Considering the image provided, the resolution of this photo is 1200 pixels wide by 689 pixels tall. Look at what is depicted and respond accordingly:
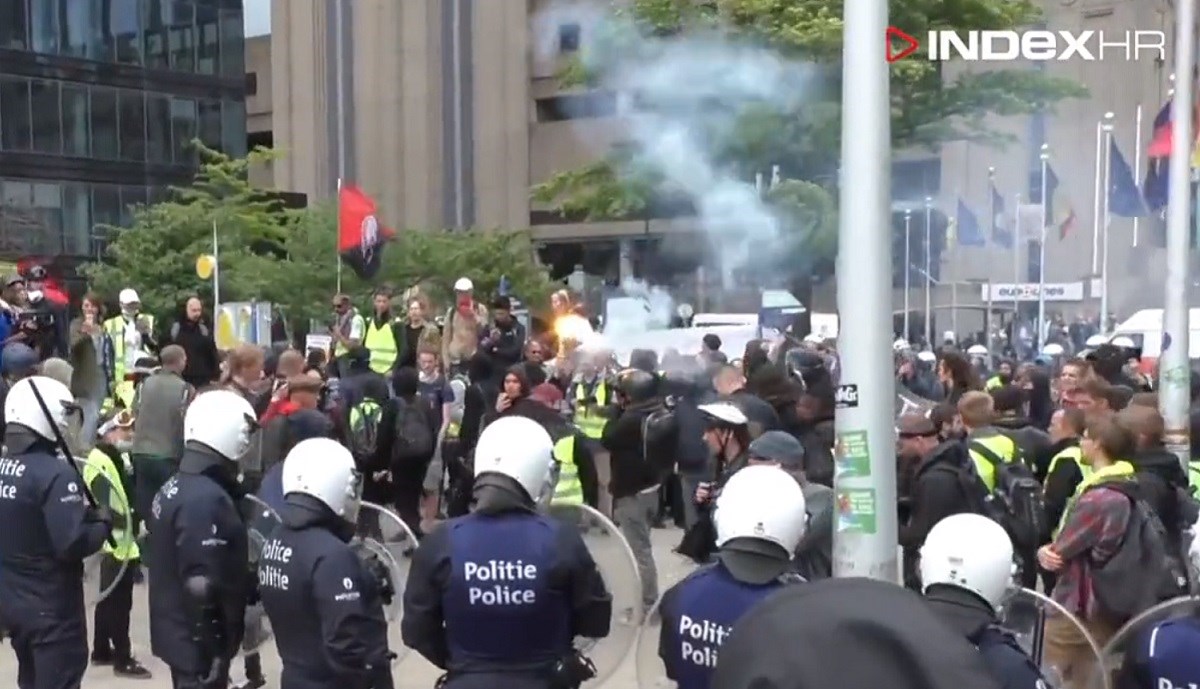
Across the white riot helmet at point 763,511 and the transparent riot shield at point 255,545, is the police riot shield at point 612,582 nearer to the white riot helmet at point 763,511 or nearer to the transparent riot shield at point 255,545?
the transparent riot shield at point 255,545

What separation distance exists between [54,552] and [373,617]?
2.01 m

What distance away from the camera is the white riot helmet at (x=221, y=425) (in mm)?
6293

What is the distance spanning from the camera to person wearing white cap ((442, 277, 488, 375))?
49.8 feet

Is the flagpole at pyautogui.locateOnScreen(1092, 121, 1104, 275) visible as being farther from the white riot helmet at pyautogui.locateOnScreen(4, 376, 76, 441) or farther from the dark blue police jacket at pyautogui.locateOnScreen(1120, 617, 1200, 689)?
the dark blue police jacket at pyautogui.locateOnScreen(1120, 617, 1200, 689)

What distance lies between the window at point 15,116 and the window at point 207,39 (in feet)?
22.2

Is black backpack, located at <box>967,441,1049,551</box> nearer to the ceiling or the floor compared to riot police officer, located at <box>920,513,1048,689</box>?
nearer to the floor

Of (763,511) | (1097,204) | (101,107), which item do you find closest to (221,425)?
(763,511)

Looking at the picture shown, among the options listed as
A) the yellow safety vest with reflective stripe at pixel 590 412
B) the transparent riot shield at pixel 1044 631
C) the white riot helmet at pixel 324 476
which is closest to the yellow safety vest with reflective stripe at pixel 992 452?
the transparent riot shield at pixel 1044 631

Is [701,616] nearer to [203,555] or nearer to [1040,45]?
[203,555]

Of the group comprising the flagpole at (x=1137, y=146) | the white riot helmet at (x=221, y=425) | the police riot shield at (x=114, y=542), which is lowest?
the police riot shield at (x=114, y=542)

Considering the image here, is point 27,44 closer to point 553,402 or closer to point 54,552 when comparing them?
point 553,402

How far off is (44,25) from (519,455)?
4698cm

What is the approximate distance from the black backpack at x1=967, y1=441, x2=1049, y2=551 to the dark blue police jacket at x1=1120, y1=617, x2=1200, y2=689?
3295mm

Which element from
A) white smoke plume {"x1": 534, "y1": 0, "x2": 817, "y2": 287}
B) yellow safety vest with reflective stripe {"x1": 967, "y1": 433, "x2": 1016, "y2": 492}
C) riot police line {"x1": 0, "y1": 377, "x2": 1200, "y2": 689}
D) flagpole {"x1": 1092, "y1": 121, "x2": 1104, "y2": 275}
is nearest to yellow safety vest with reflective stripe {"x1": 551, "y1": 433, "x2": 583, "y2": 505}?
riot police line {"x1": 0, "y1": 377, "x2": 1200, "y2": 689}
